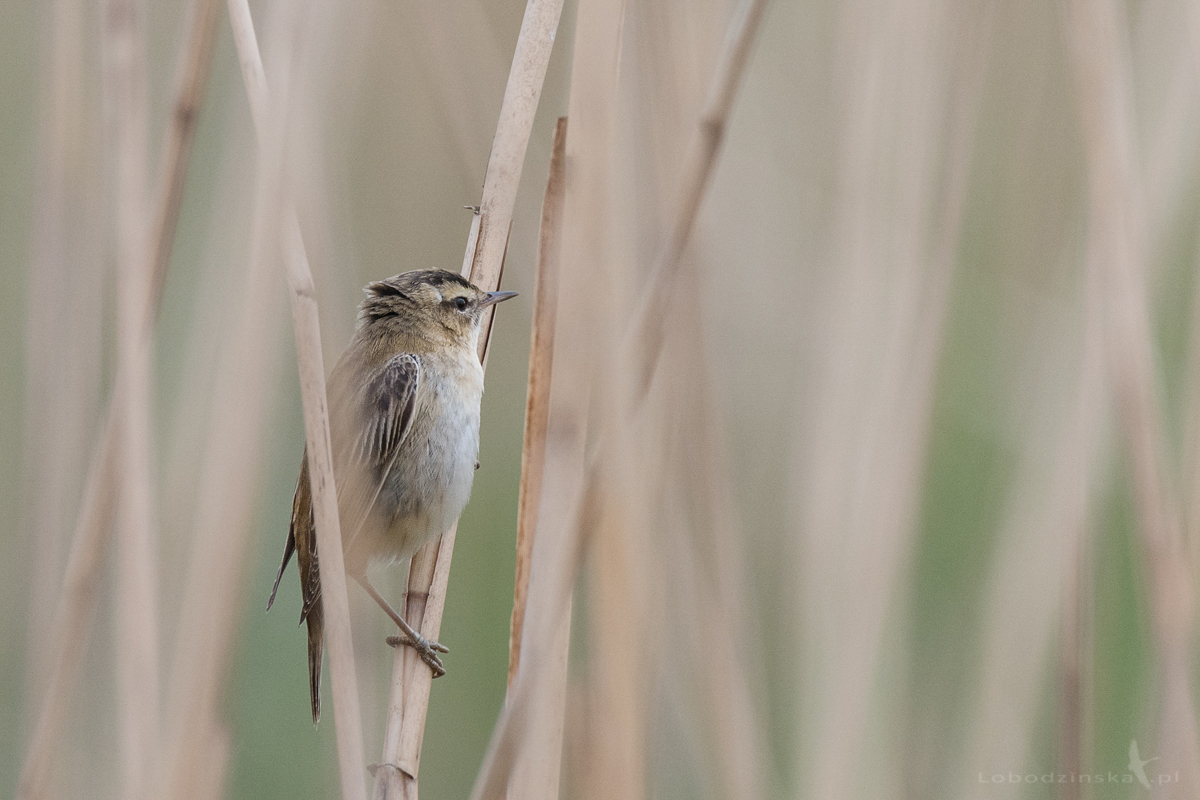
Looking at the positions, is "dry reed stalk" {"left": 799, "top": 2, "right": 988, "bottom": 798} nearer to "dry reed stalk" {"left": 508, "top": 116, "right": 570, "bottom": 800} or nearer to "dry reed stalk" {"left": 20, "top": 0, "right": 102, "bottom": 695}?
"dry reed stalk" {"left": 508, "top": 116, "right": 570, "bottom": 800}

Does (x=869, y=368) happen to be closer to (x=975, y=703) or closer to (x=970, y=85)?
(x=970, y=85)

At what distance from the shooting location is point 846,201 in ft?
7.50

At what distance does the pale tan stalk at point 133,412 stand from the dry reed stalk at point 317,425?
0.32 metres

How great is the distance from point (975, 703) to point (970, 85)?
1264 mm

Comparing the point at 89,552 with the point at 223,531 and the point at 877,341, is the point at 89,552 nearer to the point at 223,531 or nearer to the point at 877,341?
the point at 223,531

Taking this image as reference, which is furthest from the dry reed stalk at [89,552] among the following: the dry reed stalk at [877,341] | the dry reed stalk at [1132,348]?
the dry reed stalk at [1132,348]

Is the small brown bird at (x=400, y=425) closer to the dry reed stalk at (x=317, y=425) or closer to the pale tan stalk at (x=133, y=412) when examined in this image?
the pale tan stalk at (x=133, y=412)

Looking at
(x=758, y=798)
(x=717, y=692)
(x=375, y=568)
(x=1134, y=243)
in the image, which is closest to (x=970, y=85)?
(x=1134, y=243)

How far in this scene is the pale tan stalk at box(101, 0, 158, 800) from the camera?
1.66 metres

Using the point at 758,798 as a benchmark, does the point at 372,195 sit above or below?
above

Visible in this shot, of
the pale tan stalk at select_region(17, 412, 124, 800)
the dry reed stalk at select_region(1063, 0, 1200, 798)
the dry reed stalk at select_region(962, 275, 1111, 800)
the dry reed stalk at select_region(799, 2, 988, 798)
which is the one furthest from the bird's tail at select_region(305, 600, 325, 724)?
the dry reed stalk at select_region(1063, 0, 1200, 798)

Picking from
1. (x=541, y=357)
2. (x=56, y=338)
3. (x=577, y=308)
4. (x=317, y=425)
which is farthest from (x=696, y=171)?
(x=56, y=338)

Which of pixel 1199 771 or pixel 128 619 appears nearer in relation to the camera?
pixel 1199 771

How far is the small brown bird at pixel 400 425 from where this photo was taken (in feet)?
7.23
